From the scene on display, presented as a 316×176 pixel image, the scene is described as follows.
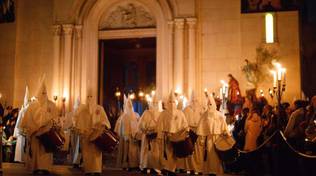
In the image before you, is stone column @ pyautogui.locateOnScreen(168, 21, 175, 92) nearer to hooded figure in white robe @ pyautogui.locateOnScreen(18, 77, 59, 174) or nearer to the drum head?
the drum head

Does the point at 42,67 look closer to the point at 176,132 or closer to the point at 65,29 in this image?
the point at 65,29

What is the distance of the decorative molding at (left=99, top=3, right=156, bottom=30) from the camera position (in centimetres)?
2134

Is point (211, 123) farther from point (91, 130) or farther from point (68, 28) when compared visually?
point (68, 28)

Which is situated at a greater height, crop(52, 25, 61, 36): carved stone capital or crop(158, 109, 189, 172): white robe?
crop(52, 25, 61, 36): carved stone capital

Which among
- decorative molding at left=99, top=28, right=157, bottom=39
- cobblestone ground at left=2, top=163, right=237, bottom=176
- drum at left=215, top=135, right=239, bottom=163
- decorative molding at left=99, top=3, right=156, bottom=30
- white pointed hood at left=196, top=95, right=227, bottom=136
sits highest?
decorative molding at left=99, top=3, right=156, bottom=30

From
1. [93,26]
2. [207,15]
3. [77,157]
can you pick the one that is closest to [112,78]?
[93,26]

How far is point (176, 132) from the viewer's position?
13133mm

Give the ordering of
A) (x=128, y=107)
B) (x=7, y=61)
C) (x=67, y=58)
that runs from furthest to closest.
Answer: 1. (x=7, y=61)
2. (x=67, y=58)
3. (x=128, y=107)

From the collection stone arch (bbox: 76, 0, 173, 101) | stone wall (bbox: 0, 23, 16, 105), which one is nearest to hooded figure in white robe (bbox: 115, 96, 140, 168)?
stone arch (bbox: 76, 0, 173, 101)

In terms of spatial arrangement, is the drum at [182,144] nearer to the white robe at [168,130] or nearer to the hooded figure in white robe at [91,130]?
the white robe at [168,130]

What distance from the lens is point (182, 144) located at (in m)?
13.0

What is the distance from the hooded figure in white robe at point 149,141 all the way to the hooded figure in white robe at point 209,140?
114cm

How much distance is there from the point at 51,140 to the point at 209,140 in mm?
4356

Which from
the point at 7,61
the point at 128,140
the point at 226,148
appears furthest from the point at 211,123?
the point at 7,61
